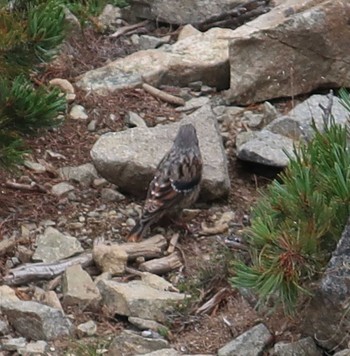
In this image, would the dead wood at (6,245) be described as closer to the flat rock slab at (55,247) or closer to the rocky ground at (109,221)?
the rocky ground at (109,221)

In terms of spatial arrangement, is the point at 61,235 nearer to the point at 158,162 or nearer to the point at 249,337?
the point at 158,162

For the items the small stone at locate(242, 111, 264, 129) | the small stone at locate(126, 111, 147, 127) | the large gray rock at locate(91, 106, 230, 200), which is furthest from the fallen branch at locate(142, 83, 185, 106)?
the large gray rock at locate(91, 106, 230, 200)

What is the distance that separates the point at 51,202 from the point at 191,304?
63.2 inches

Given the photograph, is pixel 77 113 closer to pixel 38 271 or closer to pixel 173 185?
pixel 173 185

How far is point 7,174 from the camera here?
7.63m

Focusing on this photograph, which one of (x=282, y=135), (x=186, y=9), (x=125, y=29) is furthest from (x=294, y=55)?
(x=125, y=29)

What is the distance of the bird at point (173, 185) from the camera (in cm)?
716

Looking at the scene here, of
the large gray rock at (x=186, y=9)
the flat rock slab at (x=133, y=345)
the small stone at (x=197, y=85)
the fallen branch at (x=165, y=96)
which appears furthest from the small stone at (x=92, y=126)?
the flat rock slab at (x=133, y=345)

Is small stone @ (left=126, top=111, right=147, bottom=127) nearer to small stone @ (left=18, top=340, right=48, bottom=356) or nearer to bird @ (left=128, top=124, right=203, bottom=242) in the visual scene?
bird @ (left=128, top=124, right=203, bottom=242)

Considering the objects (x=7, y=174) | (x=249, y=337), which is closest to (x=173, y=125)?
(x=7, y=174)

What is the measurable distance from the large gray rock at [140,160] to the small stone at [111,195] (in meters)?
0.05

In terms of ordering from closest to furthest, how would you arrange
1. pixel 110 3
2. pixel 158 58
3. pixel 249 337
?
pixel 249 337, pixel 158 58, pixel 110 3

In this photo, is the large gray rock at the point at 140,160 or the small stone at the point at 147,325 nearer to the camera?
the small stone at the point at 147,325

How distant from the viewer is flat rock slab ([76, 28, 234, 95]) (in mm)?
8844
